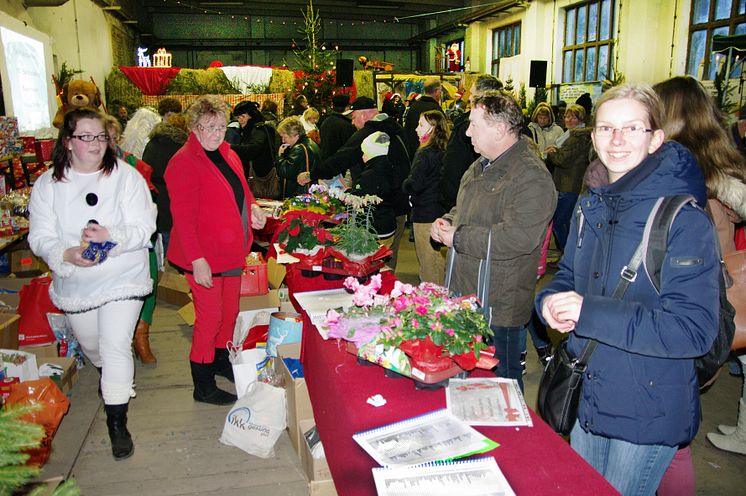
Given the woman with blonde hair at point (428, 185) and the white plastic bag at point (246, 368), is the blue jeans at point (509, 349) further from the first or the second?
the woman with blonde hair at point (428, 185)

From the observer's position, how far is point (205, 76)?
14.6 metres

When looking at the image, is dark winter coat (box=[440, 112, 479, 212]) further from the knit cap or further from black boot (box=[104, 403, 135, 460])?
black boot (box=[104, 403, 135, 460])

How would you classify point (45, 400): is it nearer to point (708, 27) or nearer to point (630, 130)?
point (630, 130)

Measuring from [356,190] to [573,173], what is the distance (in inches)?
123

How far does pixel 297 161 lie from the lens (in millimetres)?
5090

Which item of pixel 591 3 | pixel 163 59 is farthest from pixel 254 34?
pixel 591 3

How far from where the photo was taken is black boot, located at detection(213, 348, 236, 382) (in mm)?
3602

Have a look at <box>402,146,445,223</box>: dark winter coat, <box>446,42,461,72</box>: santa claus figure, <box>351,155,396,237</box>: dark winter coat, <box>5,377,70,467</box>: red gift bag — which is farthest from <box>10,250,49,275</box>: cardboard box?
<box>446,42,461,72</box>: santa claus figure

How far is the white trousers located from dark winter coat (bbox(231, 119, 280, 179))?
9.82 feet

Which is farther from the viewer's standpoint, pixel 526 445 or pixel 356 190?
pixel 356 190

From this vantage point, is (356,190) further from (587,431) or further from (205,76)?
(205,76)

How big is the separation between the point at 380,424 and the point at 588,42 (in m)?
13.3

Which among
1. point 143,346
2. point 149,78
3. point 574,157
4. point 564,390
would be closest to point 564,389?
point 564,390

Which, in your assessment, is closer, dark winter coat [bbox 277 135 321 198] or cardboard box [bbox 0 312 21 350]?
cardboard box [bbox 0 312 21 350]
